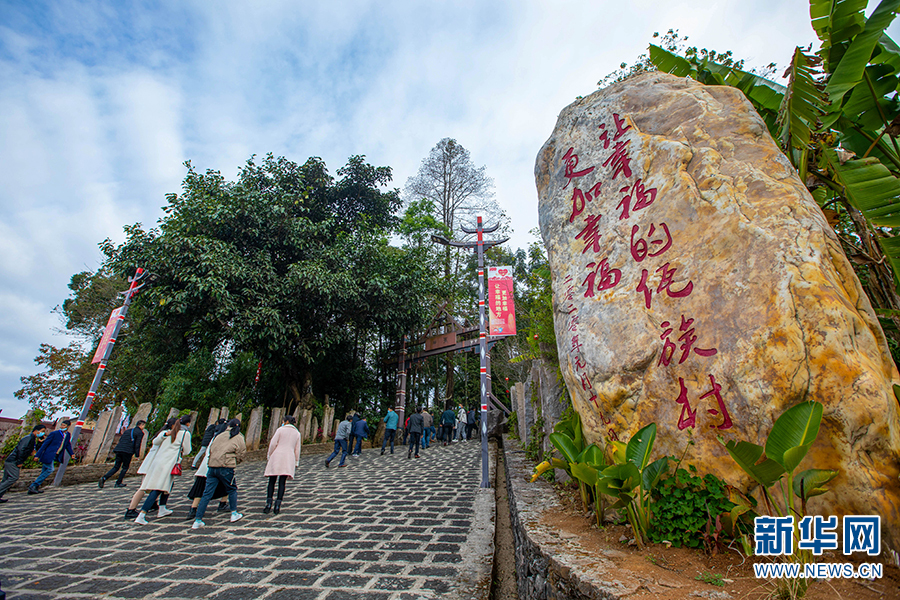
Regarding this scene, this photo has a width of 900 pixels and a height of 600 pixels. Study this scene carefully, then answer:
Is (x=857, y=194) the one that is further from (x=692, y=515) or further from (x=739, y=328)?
Answer: (x=692, y=515)

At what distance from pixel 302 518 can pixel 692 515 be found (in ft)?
15.4

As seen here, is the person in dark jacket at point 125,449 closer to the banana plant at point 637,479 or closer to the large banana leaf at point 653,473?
the banana plant at point 637,479

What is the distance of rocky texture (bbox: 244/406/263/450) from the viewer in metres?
11.5

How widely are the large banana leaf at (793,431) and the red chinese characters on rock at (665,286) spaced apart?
1.02 m

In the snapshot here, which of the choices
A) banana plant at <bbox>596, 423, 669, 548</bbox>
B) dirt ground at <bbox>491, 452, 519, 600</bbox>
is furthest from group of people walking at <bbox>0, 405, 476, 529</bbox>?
banana plant at <bbox>596, 423, 669, 548</bbox>

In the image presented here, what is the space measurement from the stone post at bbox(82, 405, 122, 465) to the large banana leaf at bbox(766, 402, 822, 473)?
1111 cm

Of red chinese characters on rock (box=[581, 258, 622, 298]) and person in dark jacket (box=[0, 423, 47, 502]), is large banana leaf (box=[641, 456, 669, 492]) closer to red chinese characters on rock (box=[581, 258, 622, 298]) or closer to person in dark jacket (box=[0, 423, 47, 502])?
red chinese characters on rock (box=[581, 258, 622, 298])

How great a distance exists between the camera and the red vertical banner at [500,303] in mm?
8781

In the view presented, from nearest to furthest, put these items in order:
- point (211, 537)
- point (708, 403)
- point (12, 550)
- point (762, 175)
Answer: point (708, 403)
point (762, 175)
point (12, 550)
point (211, 537)

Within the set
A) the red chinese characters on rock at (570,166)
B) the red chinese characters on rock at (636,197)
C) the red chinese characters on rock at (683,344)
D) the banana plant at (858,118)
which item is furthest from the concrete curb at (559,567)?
the red chinese characters on rock at (570,166)

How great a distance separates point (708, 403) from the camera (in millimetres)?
2627

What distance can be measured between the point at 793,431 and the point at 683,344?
0.83 meters

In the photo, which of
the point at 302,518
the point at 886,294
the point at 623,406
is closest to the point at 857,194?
the point at 886,294

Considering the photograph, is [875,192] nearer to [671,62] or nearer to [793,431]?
[793,431]
